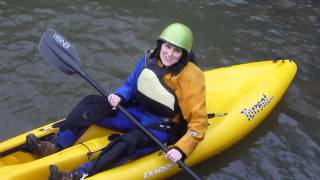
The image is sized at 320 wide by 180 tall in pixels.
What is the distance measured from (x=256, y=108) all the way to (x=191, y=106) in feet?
4.81

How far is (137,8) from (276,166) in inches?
160

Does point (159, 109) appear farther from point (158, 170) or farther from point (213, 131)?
point (213, 131)

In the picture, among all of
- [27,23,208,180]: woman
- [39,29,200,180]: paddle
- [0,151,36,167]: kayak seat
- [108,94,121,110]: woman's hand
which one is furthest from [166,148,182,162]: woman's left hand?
[39,29,200,180]: paddle

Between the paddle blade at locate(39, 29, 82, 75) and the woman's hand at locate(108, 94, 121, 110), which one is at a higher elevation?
the paddle blade at locate(39, 29, 82, 75)

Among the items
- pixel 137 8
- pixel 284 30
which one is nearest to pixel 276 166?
pixel 284 30

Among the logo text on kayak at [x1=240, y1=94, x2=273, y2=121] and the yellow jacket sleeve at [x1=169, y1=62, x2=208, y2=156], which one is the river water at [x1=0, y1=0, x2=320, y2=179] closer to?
the logo text on kayak at [x1=240, y1=94, x2=273, y2=121]

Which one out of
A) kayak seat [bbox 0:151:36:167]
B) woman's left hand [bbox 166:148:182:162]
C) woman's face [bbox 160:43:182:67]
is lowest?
kayak seat [bbox 0:151:36:167]

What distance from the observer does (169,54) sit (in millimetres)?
4727

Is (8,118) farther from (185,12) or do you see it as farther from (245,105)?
(185,12)

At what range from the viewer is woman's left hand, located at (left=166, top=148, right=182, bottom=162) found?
4.58m

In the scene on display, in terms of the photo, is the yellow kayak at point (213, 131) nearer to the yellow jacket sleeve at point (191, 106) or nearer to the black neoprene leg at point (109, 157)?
the black neoprene leg at point (109, 157)

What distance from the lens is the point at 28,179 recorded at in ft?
14.6

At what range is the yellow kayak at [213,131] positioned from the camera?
4.59 meters

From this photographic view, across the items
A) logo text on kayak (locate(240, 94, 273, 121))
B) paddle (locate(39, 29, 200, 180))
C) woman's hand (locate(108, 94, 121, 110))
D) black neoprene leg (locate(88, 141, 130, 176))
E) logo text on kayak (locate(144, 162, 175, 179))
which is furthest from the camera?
logo text on kayak (locate(240, 94, 273, 121))
